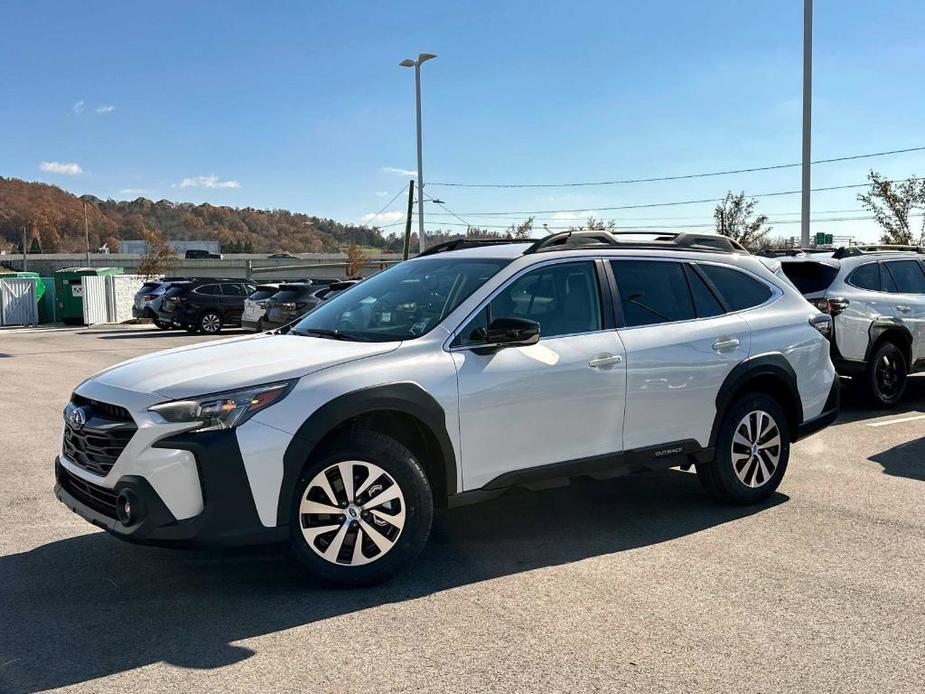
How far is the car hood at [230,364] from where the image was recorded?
4.07 m

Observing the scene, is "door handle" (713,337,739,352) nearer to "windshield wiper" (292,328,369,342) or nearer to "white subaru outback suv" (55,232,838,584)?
"white subaru outback suv" (55,232,838,584)

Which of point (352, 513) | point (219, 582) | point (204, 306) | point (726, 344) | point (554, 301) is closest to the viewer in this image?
point (352, 513)

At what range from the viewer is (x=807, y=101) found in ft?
55.8

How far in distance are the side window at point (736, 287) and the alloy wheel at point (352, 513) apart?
285cm

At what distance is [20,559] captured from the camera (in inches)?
189

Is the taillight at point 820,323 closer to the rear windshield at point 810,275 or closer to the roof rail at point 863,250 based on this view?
the rear windshield at point 810,275

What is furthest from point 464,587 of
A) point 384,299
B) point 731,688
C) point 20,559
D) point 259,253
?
point 259,253

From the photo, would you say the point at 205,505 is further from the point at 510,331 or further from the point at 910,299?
the point at 910,299

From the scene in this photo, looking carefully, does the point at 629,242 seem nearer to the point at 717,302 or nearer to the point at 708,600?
the point at 717,302

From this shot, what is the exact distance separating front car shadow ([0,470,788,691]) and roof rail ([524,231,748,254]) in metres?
1.77

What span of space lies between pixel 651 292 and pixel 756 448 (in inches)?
53.0

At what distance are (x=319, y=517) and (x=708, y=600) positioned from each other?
1.94 meters

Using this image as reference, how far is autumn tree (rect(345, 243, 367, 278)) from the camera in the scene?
6319cm

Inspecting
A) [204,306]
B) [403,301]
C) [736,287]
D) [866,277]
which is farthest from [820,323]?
[204,306]
